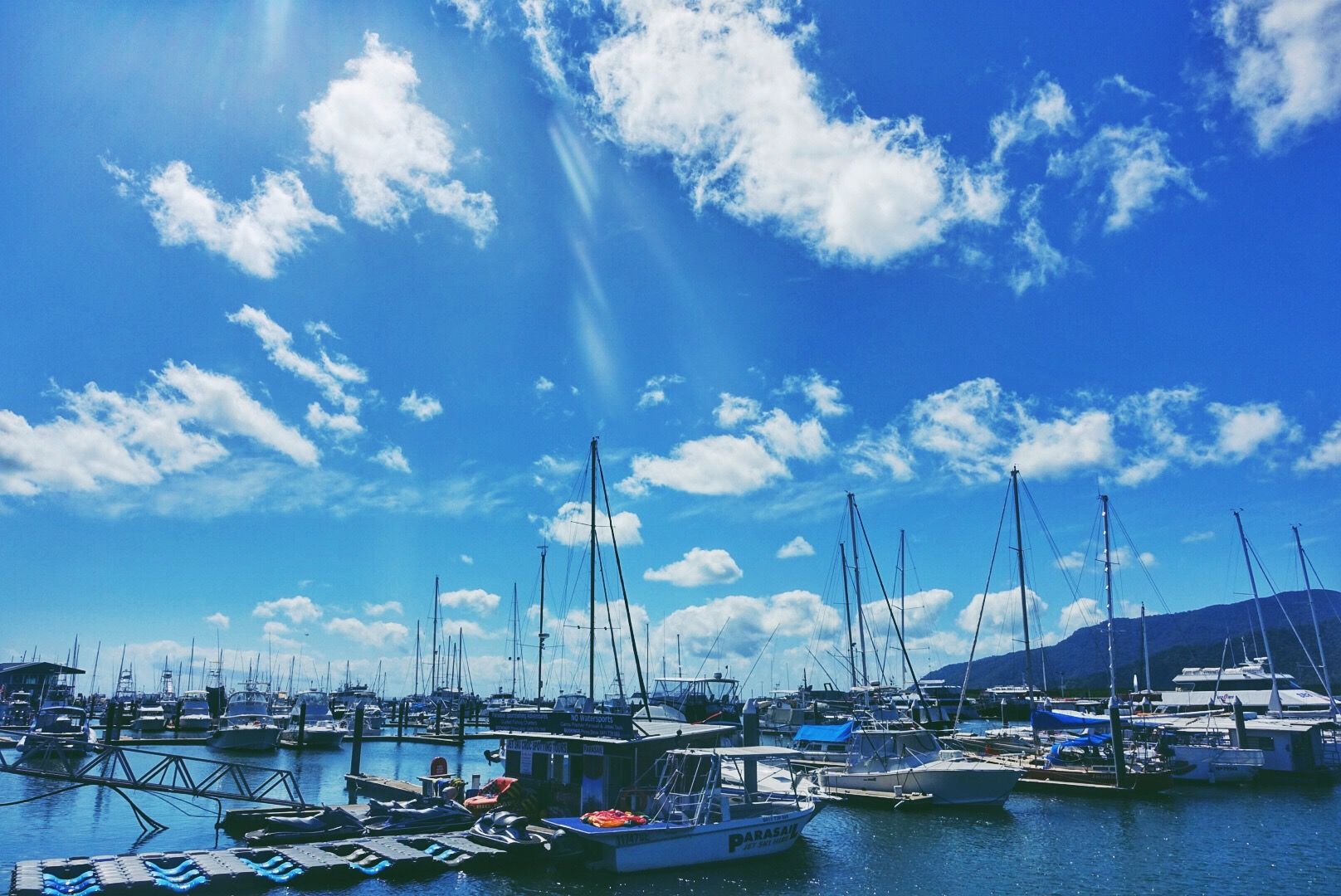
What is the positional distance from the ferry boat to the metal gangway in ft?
250

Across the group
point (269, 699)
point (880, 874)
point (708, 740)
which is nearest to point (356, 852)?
point (708, 740)

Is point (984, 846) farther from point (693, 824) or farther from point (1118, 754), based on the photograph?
point (1118, 754)

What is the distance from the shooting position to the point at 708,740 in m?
32.8

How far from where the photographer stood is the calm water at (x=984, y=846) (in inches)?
1058

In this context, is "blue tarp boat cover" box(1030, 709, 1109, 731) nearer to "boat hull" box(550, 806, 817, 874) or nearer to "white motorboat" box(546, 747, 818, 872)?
"white motorboat" box(546, 747, 818, 872)

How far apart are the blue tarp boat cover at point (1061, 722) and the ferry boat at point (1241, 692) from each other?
23698mm

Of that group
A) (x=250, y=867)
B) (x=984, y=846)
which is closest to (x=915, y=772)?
(x=984, y=846)

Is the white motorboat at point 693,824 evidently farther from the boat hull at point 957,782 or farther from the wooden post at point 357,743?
the wooden post at point 357,743

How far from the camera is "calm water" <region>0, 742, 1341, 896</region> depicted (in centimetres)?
2688

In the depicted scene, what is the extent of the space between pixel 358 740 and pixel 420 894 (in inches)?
1021

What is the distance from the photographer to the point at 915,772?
1645 inches

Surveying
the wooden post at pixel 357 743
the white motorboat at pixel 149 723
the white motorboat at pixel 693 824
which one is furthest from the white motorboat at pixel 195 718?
the white motorboat at pixel 693 824

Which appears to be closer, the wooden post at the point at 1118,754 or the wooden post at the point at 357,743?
the wooden post at the point at 1118,754

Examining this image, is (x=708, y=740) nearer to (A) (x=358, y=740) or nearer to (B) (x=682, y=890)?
(B) (x=682, y=890)
